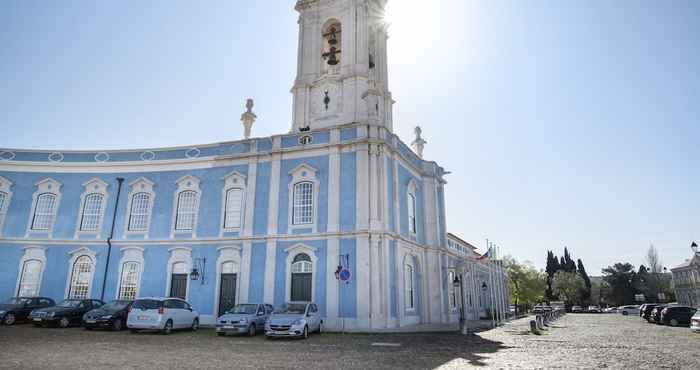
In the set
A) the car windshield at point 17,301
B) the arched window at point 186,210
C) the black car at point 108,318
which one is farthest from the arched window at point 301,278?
the car windshield at point 17,301

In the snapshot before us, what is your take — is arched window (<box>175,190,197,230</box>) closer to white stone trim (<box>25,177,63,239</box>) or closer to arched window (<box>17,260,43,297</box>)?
white stone trim (<box>25,177,63,239</box>)

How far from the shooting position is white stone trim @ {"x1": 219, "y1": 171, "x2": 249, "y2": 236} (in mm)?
22875

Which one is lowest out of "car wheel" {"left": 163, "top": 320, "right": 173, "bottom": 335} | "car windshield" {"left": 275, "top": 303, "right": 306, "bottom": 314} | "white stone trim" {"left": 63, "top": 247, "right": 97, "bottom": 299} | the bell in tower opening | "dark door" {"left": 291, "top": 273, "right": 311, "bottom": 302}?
"car wheel" {"left": 163, "top": 320, "right": 173, "bottom": 335}

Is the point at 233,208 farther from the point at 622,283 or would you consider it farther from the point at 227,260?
the point at 622,283

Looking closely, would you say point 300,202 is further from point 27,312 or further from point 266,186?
point 27,312

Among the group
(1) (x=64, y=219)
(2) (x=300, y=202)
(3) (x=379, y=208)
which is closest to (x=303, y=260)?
(2) (x=300, y=202)

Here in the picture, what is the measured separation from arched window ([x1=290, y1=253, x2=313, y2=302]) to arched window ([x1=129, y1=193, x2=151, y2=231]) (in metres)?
9.67

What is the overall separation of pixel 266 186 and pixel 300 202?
2.20 meters

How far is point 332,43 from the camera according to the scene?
86.3ft

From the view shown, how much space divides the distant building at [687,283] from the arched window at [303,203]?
6353cm

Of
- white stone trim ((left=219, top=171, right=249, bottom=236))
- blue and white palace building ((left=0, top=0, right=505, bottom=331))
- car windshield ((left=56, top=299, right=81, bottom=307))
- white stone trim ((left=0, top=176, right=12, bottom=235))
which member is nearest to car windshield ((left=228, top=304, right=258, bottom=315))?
blue and white palace building ((left=0, top=0, right=505, bottom=331))

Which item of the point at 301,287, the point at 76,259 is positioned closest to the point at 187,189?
the point at 76,259

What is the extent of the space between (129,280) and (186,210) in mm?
4902

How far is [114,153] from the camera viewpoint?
26016 millimetres
